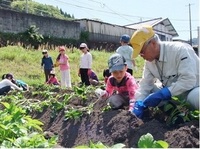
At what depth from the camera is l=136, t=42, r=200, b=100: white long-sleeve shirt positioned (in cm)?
309

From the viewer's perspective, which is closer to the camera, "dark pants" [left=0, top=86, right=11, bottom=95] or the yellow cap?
the yellow cap

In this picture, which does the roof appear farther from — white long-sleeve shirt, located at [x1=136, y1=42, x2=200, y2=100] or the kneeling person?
white long-sleeve shirt, located at [x1=136, y1=42, x2=200, y2=100]

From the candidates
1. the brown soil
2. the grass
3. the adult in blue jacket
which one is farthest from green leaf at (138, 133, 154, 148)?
the grass

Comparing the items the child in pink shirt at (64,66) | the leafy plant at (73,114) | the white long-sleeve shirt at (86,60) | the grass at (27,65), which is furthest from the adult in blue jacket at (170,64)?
the grass at (27,65)

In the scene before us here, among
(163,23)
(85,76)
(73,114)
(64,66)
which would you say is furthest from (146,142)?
(163,23)

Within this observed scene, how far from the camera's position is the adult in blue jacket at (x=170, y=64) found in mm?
3086

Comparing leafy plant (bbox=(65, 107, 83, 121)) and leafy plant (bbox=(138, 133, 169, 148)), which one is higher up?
leafy plant (bbox=(138, 133, 169, 148))

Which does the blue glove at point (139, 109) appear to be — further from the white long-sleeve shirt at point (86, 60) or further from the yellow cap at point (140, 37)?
the white long-sleeve shirt at point (86, 60)

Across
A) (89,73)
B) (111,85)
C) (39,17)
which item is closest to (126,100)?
(111,85)

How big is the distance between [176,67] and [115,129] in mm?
721

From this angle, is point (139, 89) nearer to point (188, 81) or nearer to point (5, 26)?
point (188, 81)

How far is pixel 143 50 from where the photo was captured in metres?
3.16

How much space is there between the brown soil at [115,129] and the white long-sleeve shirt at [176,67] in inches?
12.5

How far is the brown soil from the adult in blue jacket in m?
0.20
